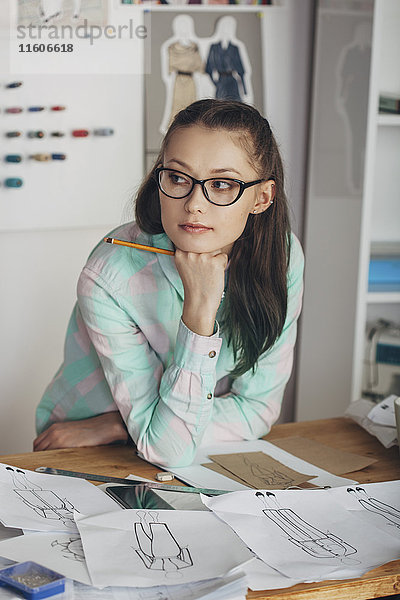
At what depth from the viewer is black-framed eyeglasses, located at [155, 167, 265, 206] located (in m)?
1.12

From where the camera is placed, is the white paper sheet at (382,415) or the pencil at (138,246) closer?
the pencil at (138,246)

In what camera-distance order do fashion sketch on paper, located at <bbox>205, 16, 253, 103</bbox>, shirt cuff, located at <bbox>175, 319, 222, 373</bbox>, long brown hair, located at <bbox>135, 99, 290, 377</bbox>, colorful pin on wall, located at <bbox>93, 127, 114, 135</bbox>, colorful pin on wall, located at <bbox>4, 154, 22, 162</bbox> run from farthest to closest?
fashion sketch on paper, located at <bbox>205, 16, 253, 103</bbox>, colorful pin on wall, located at <bbox>93, 127, 114, 135</bbox>, colorful pin on wall, located at <bbox>4, 154, 22, 162</bbox>, long brown hair, located at <bbox>135, 99, 290, 377</bbox>, shirt cuff, located at <bbox>175, 319, 222, 373</bbox>

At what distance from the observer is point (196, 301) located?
116 cm

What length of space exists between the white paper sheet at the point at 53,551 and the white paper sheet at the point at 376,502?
1.16 feet

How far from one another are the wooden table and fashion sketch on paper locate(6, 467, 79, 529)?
0.08 metres

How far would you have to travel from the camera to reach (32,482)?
100 cm

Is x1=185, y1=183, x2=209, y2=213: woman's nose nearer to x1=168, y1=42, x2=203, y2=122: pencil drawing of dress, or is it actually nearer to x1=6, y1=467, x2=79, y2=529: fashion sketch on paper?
x1=6, y1=467, x2=79, y2=529: fashion sketch on paper

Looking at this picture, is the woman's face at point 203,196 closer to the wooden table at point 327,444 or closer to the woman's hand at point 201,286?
the woman's hand at point 201,286

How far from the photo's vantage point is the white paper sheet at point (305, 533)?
0.82 m

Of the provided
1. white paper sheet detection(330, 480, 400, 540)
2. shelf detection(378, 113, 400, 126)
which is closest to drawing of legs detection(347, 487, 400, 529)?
white paper sheet detection(330, 480, 400, 540)

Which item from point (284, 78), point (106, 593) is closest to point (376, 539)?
point (106, 593)

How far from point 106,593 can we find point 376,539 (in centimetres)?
33

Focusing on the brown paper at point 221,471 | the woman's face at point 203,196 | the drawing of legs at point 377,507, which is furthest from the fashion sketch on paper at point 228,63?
the drawing of legs at point 377,507

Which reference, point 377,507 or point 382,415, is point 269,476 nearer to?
point 377,507
